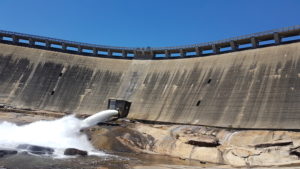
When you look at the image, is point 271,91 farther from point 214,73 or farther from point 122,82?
point 122,82

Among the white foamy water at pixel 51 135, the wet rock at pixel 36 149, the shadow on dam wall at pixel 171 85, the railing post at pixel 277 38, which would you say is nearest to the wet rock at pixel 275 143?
the shadow on dam wall at pixel 171 85

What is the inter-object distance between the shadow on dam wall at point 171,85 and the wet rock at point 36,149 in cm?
1677

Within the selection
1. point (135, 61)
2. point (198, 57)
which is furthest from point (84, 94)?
point (198, 57)

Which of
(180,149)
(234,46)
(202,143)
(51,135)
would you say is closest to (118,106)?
(51,135)

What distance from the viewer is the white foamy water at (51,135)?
23.3m

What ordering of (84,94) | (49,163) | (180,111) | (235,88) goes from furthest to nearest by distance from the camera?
(84,94), (180,111), (235,88), (49,163)

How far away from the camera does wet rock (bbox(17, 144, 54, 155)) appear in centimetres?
2075

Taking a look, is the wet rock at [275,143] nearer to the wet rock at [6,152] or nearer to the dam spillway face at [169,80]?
the dam spillway face at [169,80]

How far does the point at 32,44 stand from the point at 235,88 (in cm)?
3566

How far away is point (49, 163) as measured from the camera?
56.4 feet

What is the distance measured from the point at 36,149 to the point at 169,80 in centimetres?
2362

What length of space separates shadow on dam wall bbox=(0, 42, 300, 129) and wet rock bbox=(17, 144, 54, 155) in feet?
55.0

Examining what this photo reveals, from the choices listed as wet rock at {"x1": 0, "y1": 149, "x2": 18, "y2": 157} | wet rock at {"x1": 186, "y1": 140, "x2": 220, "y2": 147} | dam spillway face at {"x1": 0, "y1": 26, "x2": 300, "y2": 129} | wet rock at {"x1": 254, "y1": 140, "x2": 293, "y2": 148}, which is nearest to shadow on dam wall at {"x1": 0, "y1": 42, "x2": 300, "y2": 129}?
dam spillway face at {"x1": 0, "y1": 26, "x2": 300, "y2": 129}

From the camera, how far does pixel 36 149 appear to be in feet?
69.1
